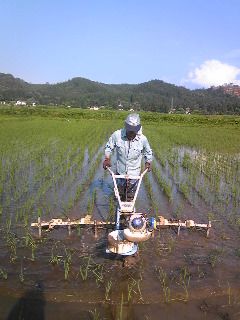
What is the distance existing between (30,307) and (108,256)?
1.31 meters

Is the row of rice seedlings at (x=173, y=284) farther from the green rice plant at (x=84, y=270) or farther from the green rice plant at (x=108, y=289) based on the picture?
the green rice plant at (x=84, y=270)

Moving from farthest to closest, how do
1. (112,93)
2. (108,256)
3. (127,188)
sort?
(112,93)
(127,188)
(108,256)

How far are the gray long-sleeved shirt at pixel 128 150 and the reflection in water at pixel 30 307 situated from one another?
1.82 metres

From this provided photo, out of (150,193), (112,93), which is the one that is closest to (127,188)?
(150,193)

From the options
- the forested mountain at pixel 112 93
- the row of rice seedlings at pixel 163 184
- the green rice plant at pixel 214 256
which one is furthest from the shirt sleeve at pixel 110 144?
the forested mountain at pixel 112 93

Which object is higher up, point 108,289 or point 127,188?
point 127,188

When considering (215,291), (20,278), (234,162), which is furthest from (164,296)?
(234,162)

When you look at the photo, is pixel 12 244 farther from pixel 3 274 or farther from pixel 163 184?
pixel 163 184

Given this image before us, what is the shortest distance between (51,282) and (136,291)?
Result: 2.73ft

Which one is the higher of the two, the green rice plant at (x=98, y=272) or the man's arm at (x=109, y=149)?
the man's arm at (x=109, y=149)

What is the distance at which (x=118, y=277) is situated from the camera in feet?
12.6

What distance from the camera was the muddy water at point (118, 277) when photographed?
3229 millimetres

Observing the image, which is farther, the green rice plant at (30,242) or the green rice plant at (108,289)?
the green rice plant at (30,242)

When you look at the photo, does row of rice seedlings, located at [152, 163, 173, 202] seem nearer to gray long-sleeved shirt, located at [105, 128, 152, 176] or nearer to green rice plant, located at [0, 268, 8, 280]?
gray long-sleeved shirt, located at [105, 128, 152, 176]
